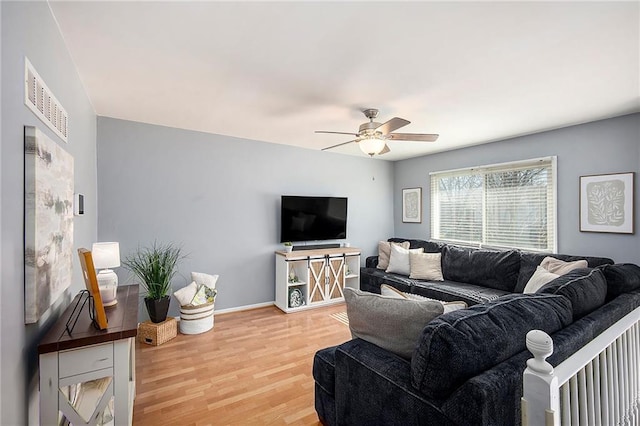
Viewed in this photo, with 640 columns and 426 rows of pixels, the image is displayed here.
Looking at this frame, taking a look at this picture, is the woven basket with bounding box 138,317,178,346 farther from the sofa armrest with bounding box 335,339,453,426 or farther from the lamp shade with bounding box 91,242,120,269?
the sofa armrest with bounding box 335,339,453,426

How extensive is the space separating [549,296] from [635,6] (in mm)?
1562

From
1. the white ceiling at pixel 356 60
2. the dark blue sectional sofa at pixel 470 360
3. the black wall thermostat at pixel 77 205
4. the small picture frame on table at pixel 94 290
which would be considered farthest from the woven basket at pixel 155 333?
the white ceiling at pixel 356 60

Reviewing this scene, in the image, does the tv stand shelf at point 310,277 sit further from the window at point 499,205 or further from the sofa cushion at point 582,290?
the sofa cushion at point 582,290

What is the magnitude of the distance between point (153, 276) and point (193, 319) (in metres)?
0.67

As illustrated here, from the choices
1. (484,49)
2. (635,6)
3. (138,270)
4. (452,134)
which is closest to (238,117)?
(138,270)

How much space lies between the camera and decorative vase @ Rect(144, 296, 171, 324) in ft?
10.5

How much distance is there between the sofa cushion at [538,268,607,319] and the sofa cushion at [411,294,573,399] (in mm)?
458

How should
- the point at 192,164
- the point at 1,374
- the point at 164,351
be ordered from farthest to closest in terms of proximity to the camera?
the point at 192,164 → the point at 164,351 → the point at 1,374

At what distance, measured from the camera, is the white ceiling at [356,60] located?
1593 mm

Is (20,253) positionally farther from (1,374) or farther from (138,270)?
(138,270)

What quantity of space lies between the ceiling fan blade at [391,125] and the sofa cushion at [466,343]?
1.60 meters

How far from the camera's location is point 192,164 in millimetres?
3879

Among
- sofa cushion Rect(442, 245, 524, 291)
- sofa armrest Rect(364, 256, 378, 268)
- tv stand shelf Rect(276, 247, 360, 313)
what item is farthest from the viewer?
sofa armrest Rect(364, 256, 378, 268)

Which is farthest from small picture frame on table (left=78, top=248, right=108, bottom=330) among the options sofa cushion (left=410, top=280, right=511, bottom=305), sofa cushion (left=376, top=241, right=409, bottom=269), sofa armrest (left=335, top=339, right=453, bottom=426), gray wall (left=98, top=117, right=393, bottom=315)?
sofa cushion (left=376, top=241, right=409, bottom=269)
